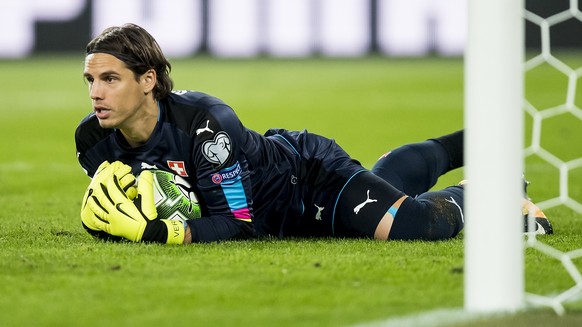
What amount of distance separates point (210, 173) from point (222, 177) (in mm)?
53

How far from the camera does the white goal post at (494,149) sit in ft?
9.76

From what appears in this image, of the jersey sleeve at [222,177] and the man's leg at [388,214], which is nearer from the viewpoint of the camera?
the jersey sleeve at [222,177]

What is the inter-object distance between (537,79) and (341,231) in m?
13.6

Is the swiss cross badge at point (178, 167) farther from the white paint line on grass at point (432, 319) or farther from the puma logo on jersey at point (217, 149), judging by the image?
the white paint line on grass at point (432, 319)

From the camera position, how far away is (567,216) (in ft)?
18.5

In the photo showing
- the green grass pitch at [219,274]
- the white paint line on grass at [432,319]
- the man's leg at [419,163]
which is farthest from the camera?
the man's leg at [419,163]

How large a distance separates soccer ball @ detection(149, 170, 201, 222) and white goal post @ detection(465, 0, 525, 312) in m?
1.71

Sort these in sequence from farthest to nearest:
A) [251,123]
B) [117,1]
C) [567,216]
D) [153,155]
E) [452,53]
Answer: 1. [452,53]
2. [117,1]
3. [251,123]
4. [567,216]
5. [153,155]

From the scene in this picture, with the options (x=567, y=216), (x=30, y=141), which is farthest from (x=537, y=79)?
(x=567, y=216)

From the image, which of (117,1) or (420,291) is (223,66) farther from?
(420,291)

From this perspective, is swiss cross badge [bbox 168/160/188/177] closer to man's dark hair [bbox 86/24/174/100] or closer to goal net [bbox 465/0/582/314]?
man's dark hair [bbox 86/24/174/100]

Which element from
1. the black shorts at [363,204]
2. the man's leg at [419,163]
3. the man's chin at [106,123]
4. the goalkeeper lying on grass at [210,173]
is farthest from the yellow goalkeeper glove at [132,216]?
the man's leg at [419,163]

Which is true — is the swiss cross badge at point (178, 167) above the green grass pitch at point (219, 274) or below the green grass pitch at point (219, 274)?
above

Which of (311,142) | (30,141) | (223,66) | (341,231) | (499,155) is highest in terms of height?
(499,155)
